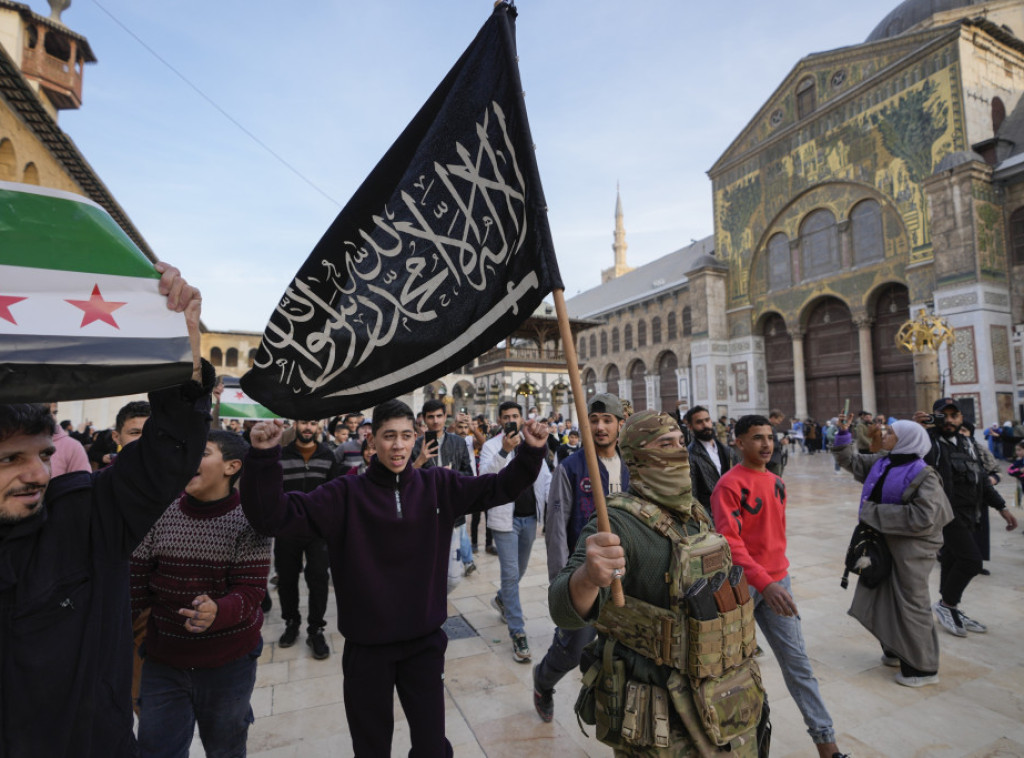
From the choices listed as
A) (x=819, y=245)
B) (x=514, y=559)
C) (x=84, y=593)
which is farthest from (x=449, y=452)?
(x=819, y=245)

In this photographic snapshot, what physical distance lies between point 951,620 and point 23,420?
5.96m

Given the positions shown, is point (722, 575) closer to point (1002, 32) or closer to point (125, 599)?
point (125, 599)

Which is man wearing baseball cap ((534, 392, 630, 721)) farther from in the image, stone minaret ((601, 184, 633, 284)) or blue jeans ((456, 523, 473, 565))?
stone minaret ((601, 184, 633, 284))

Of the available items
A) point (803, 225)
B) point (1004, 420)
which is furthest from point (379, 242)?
point (803, 225)

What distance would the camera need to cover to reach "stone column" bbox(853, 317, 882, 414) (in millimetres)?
21023

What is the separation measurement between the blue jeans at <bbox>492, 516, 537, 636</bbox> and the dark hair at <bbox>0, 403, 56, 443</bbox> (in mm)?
3357

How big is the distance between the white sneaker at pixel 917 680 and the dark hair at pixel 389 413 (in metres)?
3.68

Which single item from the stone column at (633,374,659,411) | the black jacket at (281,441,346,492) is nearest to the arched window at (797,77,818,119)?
the stone column at (633,374,659,411)

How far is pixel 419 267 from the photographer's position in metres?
2.21

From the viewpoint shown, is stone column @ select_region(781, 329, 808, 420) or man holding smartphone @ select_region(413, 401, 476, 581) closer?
man holding smartphone @ select_region(413, 401, 476, 581)

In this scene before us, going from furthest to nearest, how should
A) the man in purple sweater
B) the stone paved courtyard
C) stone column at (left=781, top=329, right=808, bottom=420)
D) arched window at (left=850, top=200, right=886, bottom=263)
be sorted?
stone column at (left=781, top=329, right=808, bottom=420) < arched window at (left=850, top=200, right=886, bottom=263) < the stone paved courtyard < the man in purple sweater

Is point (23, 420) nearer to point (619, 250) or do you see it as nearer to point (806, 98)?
point (806, 98)

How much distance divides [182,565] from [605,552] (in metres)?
1.74

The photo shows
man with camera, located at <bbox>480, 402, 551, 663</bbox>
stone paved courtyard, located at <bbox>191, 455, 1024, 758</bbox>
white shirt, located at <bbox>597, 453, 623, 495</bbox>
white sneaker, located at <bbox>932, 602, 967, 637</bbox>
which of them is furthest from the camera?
white sneaker, located at <bbox>932, 602, 967, 637</bbox>
